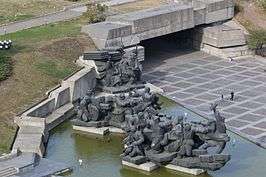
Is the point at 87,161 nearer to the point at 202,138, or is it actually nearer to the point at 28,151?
the point at 28,151

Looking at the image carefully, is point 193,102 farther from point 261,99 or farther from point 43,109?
point 43,109

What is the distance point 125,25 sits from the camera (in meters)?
48.8

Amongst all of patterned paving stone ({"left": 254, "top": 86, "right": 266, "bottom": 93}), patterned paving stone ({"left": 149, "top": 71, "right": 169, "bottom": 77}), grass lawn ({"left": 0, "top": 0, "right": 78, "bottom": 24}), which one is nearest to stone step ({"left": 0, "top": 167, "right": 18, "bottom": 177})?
patterned paving stone ({"left": 254, "top": 86, "right": 266, "bottom": 93})

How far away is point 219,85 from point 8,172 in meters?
19.8

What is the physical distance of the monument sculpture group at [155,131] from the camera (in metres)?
30.6

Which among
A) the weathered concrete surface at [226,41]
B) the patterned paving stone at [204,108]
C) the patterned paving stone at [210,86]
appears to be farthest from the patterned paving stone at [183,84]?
the weathered concrete surface at [226,41]

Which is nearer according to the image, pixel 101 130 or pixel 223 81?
pixel 101 130

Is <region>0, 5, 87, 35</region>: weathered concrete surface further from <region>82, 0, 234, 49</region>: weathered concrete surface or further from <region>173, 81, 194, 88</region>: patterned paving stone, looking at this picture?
<region>173, 81, 194, 88</region>: patterned paving stone

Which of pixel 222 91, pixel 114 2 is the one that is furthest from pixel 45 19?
pixel 222 91

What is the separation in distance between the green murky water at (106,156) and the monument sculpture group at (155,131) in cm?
70

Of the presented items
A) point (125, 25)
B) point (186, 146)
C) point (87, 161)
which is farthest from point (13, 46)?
point (186, 146)

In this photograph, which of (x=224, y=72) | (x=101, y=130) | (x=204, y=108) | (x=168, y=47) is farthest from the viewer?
(x=168, y=47)

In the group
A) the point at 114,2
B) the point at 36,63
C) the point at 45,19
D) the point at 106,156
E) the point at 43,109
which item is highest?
the point at 114,2

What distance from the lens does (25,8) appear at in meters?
58.5
